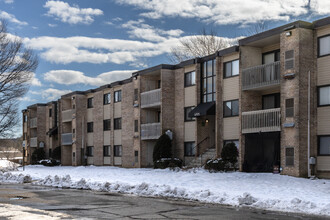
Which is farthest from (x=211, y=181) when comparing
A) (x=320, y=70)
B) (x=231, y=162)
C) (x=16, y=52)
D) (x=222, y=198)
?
(x=16, y=52)

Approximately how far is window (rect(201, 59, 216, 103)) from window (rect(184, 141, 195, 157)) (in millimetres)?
3571

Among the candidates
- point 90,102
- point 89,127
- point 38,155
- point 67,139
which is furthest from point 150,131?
point 38,155

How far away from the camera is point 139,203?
1512 centimetres

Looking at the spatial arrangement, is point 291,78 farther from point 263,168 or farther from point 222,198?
point 222,198

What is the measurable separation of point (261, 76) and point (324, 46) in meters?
4.26

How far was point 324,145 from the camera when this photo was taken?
76.6 feet

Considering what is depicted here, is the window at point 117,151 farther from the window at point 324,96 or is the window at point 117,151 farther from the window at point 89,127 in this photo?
the window at point 324,96

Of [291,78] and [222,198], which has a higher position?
[291,78]

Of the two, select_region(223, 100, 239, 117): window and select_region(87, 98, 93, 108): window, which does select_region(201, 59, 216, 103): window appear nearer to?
select_region(223, 100, 239, 117): window

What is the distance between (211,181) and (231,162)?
4706mm

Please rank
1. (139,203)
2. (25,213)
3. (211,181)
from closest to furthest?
1. (25,213)
2. (139,203)
3. (211,181)

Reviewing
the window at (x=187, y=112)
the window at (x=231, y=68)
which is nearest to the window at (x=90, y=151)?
the window at (x=187, y=112)

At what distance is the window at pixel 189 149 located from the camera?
33.0 meters

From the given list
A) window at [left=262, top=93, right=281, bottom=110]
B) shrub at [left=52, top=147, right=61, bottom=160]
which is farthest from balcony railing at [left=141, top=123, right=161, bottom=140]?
shrub at [left=52, top=147, right=61, bottom=160]
